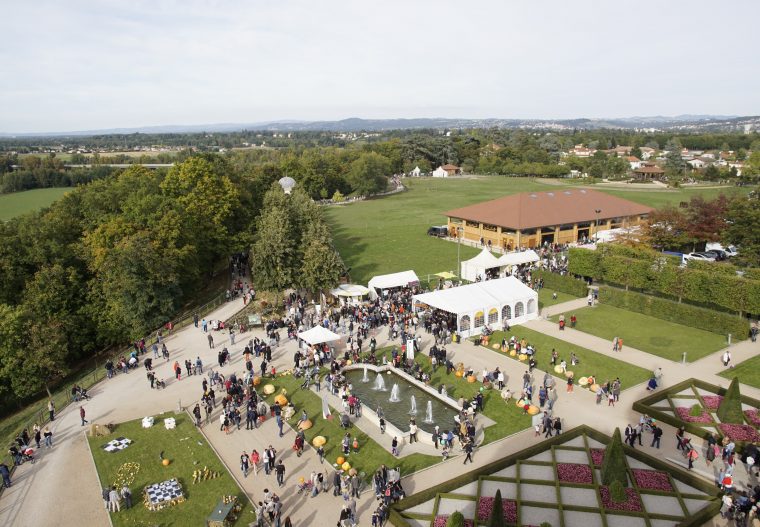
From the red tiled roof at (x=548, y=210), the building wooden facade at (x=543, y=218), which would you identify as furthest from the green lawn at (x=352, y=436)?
the red tiled roof at (x=548, y=210)

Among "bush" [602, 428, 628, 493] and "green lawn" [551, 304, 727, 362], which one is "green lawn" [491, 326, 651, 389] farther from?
"bush" [602, 428, 628, 493]

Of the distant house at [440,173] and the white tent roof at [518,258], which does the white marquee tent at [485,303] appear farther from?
the distant house at [440,173]

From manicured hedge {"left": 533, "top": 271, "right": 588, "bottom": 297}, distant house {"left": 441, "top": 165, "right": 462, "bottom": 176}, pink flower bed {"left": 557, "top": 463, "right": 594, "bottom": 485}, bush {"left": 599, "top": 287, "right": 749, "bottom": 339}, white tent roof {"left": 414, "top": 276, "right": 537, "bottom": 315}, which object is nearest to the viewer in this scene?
pink flower bed {"left": 557, "top": 463, "right": 594, "bottom": 485}

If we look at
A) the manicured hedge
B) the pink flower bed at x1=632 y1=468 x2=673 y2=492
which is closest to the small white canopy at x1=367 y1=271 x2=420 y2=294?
the manicured hedge

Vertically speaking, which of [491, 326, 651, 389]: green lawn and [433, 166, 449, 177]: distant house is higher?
[433, 166, 449, 177]: distant house

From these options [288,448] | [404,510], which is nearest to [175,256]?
[288,448]

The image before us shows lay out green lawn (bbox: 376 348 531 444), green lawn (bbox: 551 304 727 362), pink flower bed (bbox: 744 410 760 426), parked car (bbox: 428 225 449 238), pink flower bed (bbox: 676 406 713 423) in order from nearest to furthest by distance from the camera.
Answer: pink flower bed (bbox: 744 410 760 426) → pink flower bed (bbox: 676 406 713 423) → green lawn (bbox: 376 348 531 444) → green lawn (bbox: 551 304 727 362) → parked car (bbox: 428 225 449 238)
